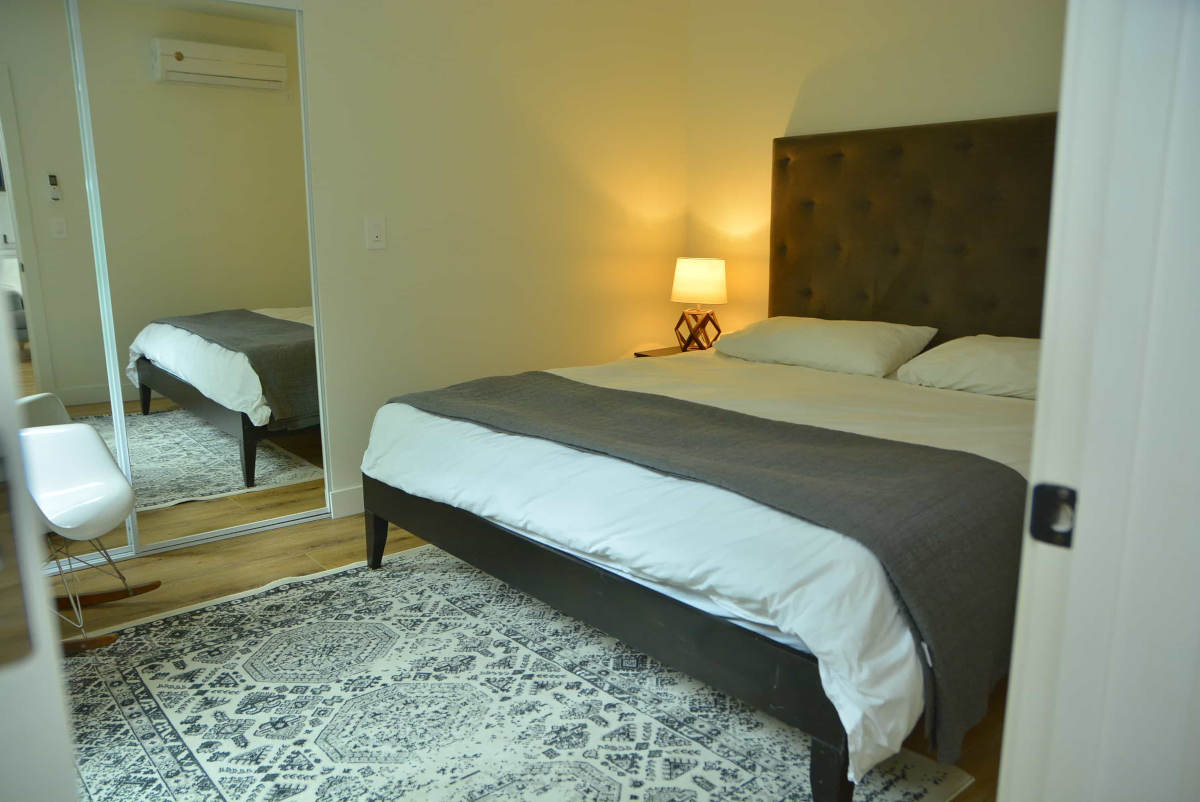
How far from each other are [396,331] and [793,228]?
192cm

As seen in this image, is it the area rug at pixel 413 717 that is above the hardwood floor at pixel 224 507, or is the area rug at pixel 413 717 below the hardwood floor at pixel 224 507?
below

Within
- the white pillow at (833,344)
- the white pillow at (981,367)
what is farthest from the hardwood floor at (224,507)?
the white pillow at (981,367)

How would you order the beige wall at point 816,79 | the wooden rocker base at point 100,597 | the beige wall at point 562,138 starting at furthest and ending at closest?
the beige wall at point 562,138
the beige wall at point 816,79
the wooden rocker base at point 100,597

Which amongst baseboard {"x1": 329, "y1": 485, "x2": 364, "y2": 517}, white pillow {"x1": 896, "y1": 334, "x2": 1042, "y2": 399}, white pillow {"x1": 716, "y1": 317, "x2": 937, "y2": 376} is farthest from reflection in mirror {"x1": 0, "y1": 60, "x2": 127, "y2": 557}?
white pillow {"x1": 896, "y1": 334, "x2": 1042, "y2": 399}

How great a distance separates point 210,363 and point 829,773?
2.69 m

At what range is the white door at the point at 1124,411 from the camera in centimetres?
88

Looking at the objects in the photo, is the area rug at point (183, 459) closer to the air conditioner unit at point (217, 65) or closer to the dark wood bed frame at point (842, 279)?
the dark wood bed frame at point (842, 279)

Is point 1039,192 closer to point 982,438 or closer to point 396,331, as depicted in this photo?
point 982,438

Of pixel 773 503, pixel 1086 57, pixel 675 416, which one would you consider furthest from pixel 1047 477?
pixel 675 416

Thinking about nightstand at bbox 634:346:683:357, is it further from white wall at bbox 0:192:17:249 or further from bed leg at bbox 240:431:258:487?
white wall at bbox 0:192:17:249

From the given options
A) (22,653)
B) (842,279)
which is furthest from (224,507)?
(22,653)

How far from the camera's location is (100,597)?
2.70 m

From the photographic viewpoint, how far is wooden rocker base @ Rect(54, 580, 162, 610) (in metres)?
2.69

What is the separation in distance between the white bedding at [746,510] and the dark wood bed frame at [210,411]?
0.76 m
